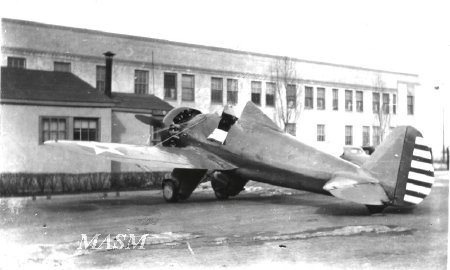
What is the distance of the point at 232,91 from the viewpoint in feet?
110

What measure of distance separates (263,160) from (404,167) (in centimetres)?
364

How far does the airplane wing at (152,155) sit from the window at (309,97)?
24.9 m

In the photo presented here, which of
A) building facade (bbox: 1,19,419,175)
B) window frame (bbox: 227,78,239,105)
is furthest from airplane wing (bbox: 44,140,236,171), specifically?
window frame (bbox: 227,78,239,105)

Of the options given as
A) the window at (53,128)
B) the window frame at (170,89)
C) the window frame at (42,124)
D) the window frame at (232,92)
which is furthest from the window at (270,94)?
the window at (53,128)

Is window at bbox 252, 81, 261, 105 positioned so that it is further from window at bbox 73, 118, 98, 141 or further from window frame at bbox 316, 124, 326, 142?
window at bbox 73, 118, 98, 141

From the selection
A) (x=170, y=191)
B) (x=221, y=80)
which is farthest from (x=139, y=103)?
(x=170, y=191)

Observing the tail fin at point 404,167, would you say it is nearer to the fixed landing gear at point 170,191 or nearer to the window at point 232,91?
the fixed landing gear at point 170,191

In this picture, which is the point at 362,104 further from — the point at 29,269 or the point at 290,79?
the point at 29,269

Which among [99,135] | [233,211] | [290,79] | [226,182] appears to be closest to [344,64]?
[290,79]

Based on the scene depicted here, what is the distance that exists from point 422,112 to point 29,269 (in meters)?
41.5

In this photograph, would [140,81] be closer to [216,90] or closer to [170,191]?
[216,90]

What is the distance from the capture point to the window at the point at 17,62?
26.1 meters

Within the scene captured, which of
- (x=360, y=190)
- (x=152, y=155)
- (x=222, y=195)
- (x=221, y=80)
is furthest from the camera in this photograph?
(x=221, y=80)

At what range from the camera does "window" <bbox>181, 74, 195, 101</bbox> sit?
1261 inches
